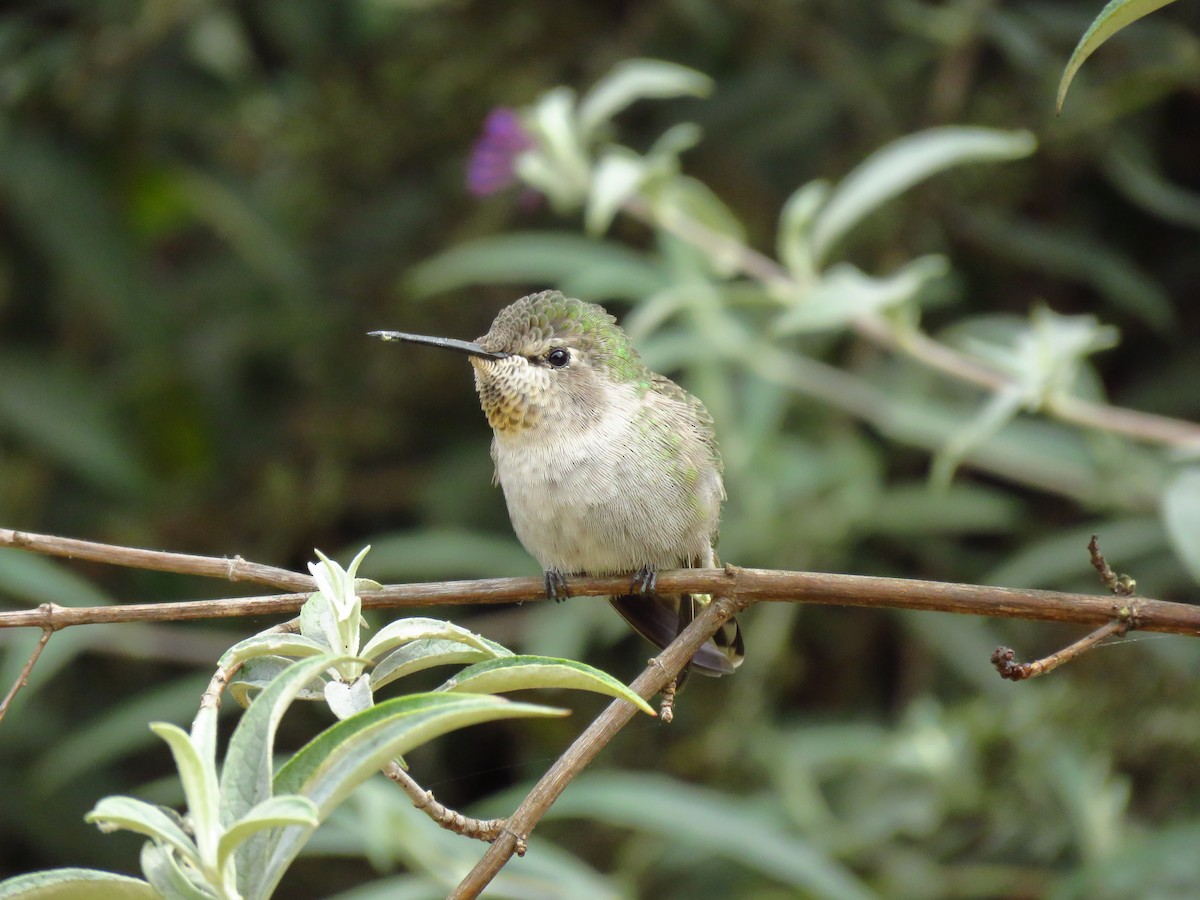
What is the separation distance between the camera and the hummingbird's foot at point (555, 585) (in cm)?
245

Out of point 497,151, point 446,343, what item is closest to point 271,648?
point 446,343

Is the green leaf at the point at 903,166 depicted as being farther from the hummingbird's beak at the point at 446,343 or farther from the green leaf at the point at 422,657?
the green leaf at the point at 422,657

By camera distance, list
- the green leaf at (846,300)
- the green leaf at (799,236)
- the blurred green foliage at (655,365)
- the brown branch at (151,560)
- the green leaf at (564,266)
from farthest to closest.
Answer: the green leaf at (564,266), the blurred green foliage at (655,365), the green leaf at (799,236), the green leaf at (846,300), the brown branch at (151,560)

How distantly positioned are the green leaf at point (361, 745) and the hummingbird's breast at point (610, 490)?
1.60m

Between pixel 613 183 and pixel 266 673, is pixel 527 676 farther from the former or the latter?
pixel 613 183

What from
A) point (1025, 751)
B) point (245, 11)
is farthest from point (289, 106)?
point (1025, 751)

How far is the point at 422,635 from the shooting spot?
1.75 m

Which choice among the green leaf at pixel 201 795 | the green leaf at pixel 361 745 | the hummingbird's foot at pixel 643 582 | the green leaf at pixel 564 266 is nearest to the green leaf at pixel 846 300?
the green leaf at pixel 564 266

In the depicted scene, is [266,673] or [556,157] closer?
[266,673]

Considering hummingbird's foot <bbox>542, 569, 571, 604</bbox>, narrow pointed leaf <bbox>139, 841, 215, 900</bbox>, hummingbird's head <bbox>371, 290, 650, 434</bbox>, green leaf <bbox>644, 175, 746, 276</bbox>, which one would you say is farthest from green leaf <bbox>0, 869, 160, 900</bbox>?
green leaf <bbox>644, 175, 746, 276</bbox>

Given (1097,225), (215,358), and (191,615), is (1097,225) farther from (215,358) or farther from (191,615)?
(191,615)

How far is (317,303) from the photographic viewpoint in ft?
18.0

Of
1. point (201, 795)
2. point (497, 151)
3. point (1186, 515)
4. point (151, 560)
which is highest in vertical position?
point (497, 151)

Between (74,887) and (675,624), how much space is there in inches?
87.1
